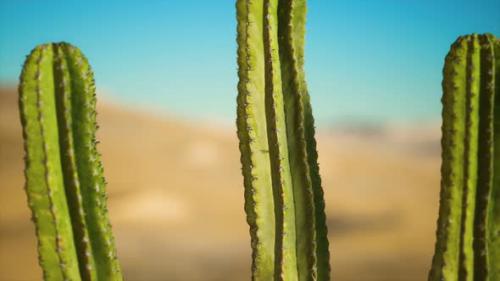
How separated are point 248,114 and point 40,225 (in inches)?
37.6

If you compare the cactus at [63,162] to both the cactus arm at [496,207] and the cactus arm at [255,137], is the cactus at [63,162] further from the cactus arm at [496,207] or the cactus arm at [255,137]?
the cactus arm at [496,207]

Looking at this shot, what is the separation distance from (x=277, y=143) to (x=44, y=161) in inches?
37.6

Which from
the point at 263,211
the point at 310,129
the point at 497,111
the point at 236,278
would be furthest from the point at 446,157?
the point at 236,278

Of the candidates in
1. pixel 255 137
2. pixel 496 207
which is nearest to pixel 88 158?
pixel 255 137

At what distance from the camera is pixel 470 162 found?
319cm

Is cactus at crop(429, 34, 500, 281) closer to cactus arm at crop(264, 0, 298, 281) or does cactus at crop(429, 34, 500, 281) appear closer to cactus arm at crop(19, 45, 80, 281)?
cactus arm at crop(264, 0, 298, 281)

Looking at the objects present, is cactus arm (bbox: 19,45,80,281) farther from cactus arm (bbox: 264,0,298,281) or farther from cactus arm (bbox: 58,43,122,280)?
cactus arm (bbox: 264,0,298,281)

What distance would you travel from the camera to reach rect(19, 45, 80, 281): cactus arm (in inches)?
116

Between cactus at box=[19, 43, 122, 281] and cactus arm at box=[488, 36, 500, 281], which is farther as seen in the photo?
cactus arm at box=[488, 36, 500, 281]

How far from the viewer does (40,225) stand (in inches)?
117

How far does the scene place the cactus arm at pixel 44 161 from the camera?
2.95 metres

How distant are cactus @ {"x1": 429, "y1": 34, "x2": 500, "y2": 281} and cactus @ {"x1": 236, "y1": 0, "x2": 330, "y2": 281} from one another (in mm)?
570

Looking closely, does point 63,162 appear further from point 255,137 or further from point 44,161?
point 255,137

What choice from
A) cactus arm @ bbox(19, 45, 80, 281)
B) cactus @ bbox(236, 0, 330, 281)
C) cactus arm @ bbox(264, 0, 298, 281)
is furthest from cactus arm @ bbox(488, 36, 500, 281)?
cactus arm @ bbox(19, 45, 80, 281)
